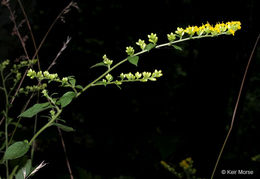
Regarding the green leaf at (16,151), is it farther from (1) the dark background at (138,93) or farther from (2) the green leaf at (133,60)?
(1) the dark background at (138,93)

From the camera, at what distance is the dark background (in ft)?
9.04

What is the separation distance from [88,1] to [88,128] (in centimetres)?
217

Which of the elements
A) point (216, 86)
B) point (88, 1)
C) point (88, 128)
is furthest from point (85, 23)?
point (216, 86)

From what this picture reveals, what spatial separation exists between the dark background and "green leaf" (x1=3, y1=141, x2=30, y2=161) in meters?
2.20

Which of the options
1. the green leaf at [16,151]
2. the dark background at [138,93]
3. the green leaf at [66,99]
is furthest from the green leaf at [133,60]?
the dark background at [138,93]

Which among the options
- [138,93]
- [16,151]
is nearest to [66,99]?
[16,151]

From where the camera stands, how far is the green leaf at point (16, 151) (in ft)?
2.19

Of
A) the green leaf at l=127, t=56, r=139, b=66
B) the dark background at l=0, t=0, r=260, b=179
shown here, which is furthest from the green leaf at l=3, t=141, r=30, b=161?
the dark background at l=0, t=0, r=260, b=179

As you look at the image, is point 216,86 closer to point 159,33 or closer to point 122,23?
point 159,33

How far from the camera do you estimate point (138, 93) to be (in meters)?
4.30

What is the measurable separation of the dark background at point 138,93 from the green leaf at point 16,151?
2.20m

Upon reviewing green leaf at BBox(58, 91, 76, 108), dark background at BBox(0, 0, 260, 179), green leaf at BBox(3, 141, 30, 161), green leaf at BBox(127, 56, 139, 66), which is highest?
dark background at BBox(0, 0, 260, 179)

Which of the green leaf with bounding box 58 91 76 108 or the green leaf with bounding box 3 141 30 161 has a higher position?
the green leaf with bounding box 58 91 76 108

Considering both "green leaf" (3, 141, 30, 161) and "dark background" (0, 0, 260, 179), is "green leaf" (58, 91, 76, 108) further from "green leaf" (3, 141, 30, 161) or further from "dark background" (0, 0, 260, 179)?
"dark background" (0, 0, 260, 179)
